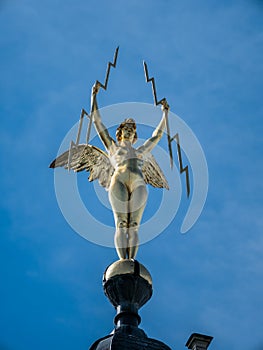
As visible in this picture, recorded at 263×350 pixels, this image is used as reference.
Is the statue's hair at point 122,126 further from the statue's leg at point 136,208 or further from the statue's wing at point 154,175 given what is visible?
the statue's leg at point 136,208

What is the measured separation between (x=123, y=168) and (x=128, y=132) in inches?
50.9

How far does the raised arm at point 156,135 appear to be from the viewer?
17.0 meters

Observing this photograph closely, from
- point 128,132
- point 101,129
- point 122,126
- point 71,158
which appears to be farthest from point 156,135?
point 71,158

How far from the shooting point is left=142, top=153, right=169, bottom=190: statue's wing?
1773 centimetres

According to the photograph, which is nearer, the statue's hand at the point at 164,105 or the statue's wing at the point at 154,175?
the statue's hand at the point at 164,105

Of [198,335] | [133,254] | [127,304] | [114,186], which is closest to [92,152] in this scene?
[114,186]

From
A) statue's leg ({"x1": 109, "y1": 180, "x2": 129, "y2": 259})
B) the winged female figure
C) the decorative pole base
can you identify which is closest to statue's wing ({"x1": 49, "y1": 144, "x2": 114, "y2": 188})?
the winged female figure

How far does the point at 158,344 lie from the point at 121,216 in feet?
10.2

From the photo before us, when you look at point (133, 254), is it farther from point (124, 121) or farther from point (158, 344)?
point (124, 121)

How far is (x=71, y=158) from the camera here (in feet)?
57.3

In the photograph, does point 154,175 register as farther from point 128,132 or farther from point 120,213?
point 120,213

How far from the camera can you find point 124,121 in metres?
17.4

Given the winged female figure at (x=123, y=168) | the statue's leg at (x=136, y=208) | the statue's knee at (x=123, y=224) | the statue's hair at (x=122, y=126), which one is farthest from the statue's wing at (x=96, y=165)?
the statue's knee at (x=123, y=224)

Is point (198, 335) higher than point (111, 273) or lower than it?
higher
